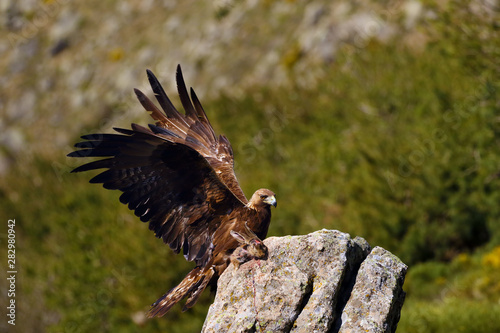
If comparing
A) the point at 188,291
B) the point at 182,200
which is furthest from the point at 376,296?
the point at 182,200

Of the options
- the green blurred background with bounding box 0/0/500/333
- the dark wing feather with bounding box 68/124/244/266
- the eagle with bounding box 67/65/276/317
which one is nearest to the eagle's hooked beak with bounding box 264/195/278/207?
the eagle with bounding box 67/65/276/317

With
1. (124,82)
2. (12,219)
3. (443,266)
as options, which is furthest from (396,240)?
(124,82)

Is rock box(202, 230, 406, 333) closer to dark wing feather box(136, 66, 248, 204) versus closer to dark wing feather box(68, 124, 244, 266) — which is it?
dark wing feather box(68, 124, 244, 266)

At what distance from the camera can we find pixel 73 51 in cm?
2694

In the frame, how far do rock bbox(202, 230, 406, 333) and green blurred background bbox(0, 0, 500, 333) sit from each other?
13.2 feet

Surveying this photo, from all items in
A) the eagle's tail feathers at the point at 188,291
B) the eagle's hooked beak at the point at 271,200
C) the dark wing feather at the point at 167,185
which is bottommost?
the eagle's tail feathers at the point at 188,291

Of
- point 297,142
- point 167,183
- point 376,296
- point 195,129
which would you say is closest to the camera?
point 376,296

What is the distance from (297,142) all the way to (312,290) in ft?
41.8

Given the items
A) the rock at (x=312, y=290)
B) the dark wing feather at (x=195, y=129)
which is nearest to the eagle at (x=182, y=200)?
the rock at (x=312, y=290)

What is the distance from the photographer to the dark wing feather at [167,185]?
4.91m

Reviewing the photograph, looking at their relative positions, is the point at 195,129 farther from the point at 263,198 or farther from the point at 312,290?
the point at 312,290

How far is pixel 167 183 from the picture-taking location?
509 centimetres

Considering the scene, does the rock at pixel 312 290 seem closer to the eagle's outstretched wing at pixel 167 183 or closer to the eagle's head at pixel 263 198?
the eagle's head at pixel 263 198

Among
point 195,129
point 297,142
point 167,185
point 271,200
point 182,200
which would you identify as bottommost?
point 297,142
